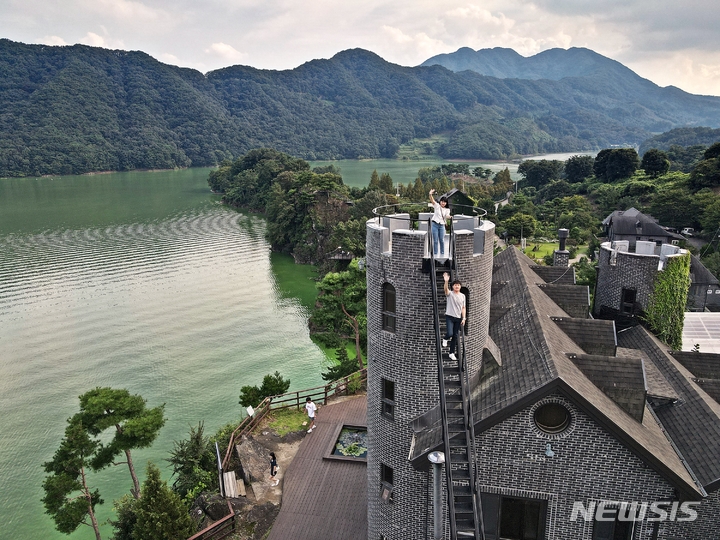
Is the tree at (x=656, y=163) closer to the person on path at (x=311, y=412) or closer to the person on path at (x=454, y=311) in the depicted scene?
the person on path at (x=311, y=412)

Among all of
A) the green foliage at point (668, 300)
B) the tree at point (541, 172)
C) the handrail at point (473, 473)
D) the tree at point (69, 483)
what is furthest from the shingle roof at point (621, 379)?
the tree at point (541, 172)

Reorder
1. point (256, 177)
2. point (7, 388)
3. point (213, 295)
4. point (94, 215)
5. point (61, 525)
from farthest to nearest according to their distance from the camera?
point (256, 177), point (94, 215), point (213, 295), point (7, 388), point (61, 525)

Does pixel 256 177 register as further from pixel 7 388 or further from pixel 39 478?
pixel 39 478

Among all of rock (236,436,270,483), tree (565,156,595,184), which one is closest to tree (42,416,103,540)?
rock (236,436,270,483)

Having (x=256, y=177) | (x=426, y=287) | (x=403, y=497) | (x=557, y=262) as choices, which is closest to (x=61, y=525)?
(x=403, y=497)

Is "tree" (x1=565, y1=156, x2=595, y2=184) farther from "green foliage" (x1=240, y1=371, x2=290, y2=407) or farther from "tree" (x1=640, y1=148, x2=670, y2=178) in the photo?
"green foliage" (x1=240, y1=371, x2=290, y2=407)
